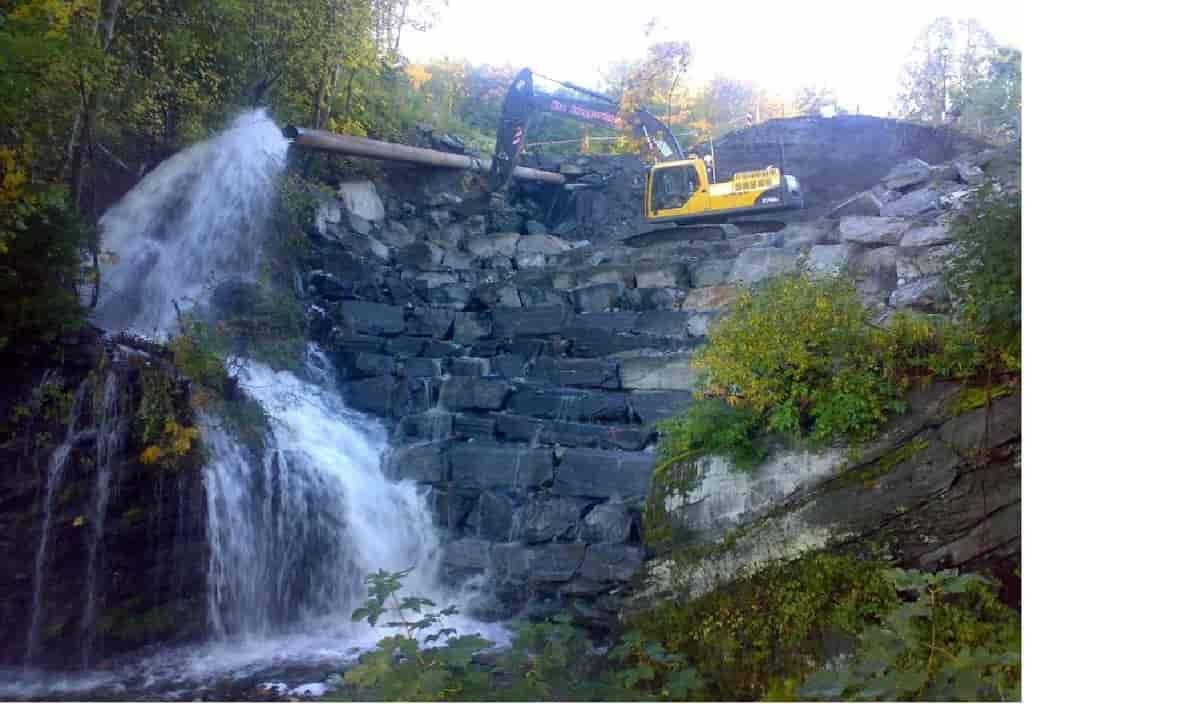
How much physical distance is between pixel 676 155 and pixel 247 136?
263cm

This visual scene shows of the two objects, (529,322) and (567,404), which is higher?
(529,322)

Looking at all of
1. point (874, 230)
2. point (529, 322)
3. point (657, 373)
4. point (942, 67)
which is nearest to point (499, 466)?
point (657, 373)

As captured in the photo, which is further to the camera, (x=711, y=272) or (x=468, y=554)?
(x=711, y=272)

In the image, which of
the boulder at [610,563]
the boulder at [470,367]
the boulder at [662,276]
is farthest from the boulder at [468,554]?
the boulder at [662,276]

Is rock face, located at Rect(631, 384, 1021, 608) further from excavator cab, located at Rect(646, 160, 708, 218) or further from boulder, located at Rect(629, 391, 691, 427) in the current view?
excavator cab, located at Rect(646, 160, 708, 218)

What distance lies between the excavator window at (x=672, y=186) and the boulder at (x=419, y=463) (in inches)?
103

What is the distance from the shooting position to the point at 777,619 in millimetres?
3043

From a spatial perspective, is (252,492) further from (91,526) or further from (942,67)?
(942,67)

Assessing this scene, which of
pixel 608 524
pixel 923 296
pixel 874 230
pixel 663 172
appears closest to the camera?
pixel 923 296

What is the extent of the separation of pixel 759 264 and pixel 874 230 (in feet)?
2.28

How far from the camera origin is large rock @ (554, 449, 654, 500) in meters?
3.95

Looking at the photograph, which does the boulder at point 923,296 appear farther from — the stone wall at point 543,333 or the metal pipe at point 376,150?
the metal pipe at point 376,150
